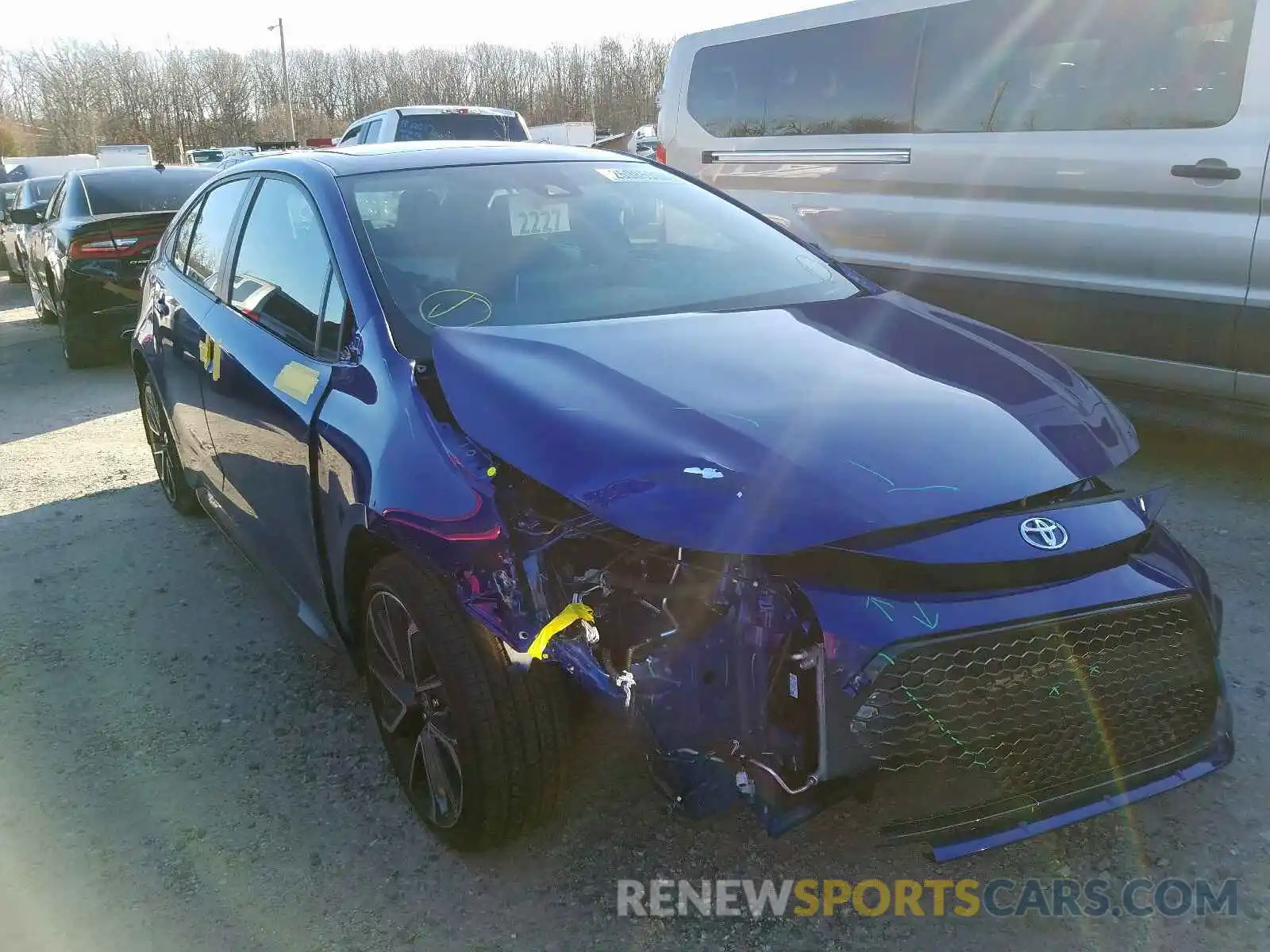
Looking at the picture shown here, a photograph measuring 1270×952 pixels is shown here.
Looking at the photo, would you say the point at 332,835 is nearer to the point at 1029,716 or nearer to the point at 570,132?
the point at 1029,716

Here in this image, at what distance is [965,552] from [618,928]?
1.06 metres

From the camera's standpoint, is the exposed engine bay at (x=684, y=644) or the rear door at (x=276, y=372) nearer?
the exposed engine bay at (x=684, y=644)

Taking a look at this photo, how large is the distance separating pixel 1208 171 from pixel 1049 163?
0.73m

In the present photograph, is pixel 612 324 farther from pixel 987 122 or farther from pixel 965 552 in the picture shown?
pixel 987 122


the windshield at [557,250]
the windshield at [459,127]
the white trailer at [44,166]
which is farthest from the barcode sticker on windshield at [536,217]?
the white trailer at [44,166]

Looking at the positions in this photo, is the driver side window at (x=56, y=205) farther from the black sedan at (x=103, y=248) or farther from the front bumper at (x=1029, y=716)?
the front bumper at (x=1029, y=716)

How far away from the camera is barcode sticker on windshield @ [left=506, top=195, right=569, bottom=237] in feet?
9.89

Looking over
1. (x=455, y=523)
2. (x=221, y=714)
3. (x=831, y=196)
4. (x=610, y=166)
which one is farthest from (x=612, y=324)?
(x=831, y=196)

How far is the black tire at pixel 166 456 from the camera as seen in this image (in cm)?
448

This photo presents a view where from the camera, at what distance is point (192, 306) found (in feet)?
12.2

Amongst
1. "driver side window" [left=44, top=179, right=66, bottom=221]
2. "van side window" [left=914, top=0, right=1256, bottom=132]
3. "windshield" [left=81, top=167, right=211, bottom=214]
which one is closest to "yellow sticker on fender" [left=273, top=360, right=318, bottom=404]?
"van side window" [left=914, top=0, right=1256, bottom=132]

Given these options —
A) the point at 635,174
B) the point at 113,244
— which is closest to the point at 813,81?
the point at 635,174

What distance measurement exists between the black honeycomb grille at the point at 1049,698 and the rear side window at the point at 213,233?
2770 millimetres

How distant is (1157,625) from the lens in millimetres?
1976
